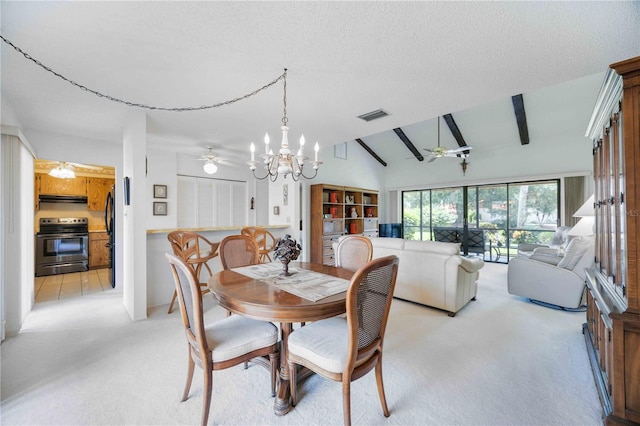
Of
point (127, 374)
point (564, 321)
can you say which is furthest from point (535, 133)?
point (127, 374)

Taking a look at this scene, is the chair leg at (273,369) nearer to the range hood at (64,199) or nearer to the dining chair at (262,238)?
the dining chair at (262,238)

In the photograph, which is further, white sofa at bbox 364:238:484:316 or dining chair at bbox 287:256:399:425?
white sofa at bbox 364:238:484:316

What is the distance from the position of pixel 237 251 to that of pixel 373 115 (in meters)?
2.29

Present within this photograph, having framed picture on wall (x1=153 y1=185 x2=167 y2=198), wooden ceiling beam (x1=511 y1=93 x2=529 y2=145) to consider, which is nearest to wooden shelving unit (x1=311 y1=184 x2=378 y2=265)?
framed picture on wall (x1=153 y1=185 x2=167 y2=198)

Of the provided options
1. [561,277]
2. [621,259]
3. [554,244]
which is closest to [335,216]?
[561,277]

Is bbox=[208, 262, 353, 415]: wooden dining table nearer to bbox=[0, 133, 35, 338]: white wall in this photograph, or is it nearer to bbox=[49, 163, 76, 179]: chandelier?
bbox=[0, 133, 35, 338]: white wall

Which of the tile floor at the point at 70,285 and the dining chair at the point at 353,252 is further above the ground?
the dining chair at the point at 353,252

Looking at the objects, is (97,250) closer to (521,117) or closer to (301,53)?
(301,53)

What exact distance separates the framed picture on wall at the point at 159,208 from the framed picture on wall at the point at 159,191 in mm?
134

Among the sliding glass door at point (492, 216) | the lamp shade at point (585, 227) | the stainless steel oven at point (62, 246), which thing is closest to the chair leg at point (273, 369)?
the lamp shade at point (585, 227)

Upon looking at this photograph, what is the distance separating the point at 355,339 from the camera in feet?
4.44

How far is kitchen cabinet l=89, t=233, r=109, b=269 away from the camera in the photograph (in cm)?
564

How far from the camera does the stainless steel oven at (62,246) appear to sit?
16.3ft

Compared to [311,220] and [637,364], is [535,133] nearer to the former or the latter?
[311,220]
